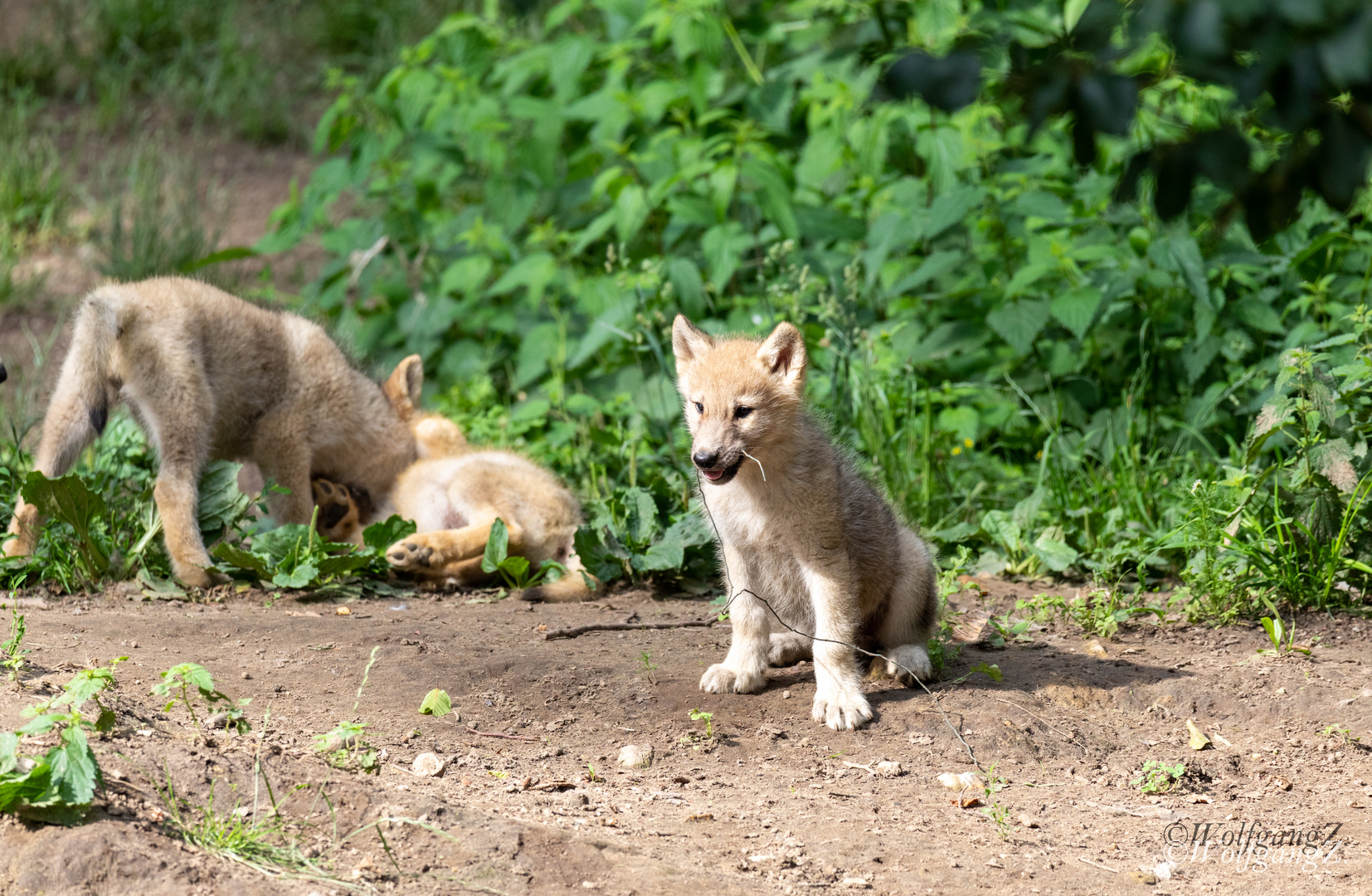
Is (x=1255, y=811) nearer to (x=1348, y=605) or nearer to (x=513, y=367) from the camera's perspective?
(x=1348, y=605)

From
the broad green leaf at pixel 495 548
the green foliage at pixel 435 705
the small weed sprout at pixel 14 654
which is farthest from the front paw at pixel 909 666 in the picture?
the small weed sprout at pixel 14 654

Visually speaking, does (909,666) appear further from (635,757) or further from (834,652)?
(635,757)

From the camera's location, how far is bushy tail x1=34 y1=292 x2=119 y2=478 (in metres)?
4.86

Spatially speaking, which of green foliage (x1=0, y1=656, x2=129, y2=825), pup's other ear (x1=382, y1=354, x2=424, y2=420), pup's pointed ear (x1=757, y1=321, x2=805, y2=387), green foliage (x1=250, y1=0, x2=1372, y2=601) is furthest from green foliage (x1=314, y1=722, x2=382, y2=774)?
pup's other ear (x1=382, y1=354, x2=424, y2=420)

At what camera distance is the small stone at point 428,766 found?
3.22 metres

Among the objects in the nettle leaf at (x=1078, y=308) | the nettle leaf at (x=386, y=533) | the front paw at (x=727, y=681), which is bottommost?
the nettle leaf at (x=386, y=533)

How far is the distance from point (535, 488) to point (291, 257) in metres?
5.36

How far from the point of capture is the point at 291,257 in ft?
32.8

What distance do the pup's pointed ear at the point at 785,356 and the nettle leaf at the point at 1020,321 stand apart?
2552 mm

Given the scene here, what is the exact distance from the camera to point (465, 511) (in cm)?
578

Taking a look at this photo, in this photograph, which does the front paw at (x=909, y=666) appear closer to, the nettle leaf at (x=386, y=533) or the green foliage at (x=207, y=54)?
the nettle leaf at (x=386, y=533)

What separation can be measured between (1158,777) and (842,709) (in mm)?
964

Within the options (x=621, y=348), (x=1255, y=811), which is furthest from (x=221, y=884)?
(x=621, y=348)

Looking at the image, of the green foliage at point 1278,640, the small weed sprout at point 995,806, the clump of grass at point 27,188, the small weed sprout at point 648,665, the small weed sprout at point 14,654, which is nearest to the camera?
the small weed sprout at point 995,806
